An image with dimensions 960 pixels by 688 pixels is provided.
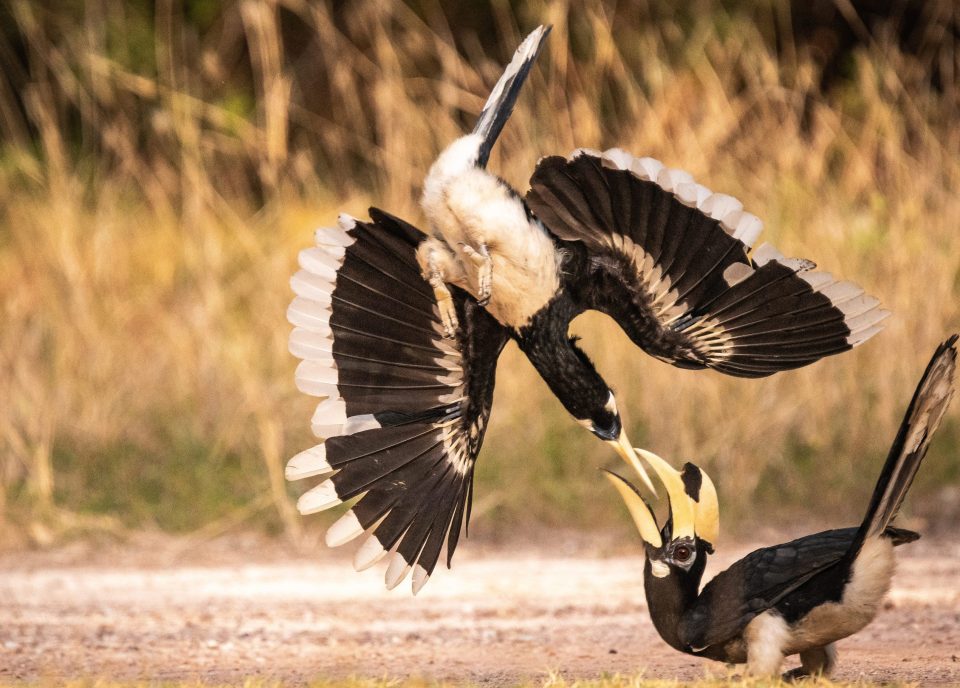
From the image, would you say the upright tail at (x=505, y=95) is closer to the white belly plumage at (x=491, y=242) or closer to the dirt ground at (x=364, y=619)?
the white belly plumage at (x=491, y=242)

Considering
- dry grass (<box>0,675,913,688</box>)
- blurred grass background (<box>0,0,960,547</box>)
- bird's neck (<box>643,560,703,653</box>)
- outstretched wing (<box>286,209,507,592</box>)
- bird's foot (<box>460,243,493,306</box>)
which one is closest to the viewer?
dry grass (<box>0,675,913,688</box>)

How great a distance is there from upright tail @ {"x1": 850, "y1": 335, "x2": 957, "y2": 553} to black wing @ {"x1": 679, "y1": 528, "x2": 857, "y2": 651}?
0.11m

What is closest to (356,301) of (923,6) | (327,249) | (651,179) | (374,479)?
(327,249)

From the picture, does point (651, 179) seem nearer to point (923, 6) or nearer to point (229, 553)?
point (229, 553)

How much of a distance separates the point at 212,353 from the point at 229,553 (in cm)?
119

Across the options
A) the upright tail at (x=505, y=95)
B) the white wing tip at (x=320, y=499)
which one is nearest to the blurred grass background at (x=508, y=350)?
the white wing tip at (x=320, y=499)

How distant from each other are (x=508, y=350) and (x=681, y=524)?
119 inches

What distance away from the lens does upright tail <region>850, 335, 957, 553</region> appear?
3248 mm

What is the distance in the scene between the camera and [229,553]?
5.66m

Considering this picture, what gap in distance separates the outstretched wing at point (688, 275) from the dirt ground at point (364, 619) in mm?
835

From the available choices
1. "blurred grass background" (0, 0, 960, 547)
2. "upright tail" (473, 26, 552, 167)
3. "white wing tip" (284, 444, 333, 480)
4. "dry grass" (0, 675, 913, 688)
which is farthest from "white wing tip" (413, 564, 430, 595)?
"blurred grass background" (0, 0, 960, 547)

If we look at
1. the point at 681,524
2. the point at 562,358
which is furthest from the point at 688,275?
the point at 681,524

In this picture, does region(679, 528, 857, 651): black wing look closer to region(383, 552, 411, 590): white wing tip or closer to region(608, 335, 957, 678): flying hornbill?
region(608, 335, 957, 678): flying hornbill

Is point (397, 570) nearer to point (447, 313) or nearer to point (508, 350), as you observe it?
point (447, 313)
